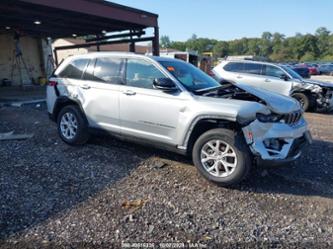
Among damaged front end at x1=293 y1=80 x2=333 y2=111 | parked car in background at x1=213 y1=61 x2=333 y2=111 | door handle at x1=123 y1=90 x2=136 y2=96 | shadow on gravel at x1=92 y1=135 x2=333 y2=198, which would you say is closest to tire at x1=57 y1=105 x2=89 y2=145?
shadow on gravel at x1=92 y1=135 x2=333 y2=198

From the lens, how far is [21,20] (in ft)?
47.5

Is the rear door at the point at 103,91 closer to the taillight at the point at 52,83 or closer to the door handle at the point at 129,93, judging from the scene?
the door handle at the point at 129,93

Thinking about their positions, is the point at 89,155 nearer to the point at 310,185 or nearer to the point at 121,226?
the point at 121,226

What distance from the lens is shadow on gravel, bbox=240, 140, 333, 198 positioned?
4.39m

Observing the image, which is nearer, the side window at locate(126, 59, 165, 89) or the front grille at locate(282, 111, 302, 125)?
the front grille at locate(282, 111, 302, 125)

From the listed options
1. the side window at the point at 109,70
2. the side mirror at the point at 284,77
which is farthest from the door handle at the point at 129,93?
the side mirror at the point at 284,77

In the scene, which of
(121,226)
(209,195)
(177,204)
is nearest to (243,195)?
(209,195)

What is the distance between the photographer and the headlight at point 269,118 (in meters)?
4.20

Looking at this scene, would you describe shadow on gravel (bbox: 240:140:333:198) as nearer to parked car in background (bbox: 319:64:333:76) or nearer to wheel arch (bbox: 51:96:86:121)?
wheel arch (bbox: 51:96:86:121)

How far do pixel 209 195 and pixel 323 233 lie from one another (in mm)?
1390

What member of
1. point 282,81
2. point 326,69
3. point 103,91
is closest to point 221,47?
point 326,69

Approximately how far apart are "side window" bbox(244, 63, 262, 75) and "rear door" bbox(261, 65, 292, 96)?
0.75 feet

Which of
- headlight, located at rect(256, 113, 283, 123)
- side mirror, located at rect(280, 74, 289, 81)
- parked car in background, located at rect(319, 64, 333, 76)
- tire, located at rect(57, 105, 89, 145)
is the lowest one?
parked car in background, located at rect(319, 64, 333, 76)

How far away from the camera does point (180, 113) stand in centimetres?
465
